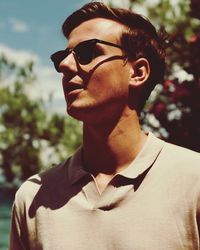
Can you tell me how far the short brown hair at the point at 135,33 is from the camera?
269cm

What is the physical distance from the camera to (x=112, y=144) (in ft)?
8.34

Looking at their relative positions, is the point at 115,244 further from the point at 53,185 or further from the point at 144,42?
the point at 144,42

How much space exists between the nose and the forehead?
0.37 feet

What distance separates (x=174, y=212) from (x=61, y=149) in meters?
39.4

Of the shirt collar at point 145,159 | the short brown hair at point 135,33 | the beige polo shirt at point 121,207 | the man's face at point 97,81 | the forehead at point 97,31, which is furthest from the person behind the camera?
the short brown hair at point 135,33

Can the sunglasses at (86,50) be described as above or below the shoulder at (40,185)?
above

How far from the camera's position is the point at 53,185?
2541mm

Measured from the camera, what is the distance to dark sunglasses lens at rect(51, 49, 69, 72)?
2.64m

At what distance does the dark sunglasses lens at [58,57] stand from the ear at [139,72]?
1.28 feet

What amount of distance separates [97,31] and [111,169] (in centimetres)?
78

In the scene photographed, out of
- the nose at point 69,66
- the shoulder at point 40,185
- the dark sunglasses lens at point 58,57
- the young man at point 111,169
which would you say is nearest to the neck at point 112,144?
the young man at point 111,169

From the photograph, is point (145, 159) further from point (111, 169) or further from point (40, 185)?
point (40, 185)

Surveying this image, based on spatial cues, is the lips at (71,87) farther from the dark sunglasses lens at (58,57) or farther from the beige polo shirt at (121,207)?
the beige polo shirt at (121,207)

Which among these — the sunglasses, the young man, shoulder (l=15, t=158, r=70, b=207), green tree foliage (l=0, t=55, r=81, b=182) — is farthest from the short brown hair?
green tree foliage (l=0, t=55, r=81, b=182)
